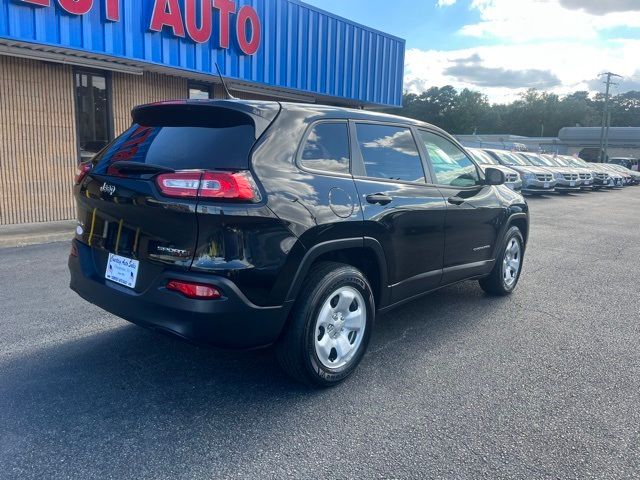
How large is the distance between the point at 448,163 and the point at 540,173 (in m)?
16.2

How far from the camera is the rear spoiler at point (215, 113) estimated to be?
3.08 meters

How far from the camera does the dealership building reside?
8.57 metres

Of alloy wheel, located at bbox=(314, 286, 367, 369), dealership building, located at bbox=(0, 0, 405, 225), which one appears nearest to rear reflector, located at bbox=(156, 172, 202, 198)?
alloy wheel, located at bbox=(314, 286, 367, 369)

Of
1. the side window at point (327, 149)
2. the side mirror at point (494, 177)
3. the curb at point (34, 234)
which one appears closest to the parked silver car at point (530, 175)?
the side mirror at point (494, 177)

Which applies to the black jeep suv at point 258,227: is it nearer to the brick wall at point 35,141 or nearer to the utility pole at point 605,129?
the brick wall at point 35,141

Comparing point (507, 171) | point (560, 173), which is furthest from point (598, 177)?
point (507, 171)

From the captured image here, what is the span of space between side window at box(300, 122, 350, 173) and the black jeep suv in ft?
0.03

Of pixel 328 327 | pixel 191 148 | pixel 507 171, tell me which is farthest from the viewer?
pixel 507 171

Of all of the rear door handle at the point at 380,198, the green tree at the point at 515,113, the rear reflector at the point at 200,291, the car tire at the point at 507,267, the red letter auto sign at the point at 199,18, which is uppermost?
the green tree at the point at 515,113

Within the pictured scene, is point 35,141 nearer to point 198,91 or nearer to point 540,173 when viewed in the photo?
point 198,91

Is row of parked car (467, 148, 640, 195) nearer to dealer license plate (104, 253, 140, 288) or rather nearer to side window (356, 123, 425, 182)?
side window (356, 123, 425, 182)

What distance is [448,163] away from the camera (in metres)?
4.62

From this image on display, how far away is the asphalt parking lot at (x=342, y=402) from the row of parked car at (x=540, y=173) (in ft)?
42.3

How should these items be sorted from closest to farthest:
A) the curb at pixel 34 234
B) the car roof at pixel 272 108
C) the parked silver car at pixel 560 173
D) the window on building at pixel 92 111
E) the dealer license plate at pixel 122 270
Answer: the dealer license plate at pixel 122 270 → the car roof at pixel 272 108 → the curb at pixel 34 234 → the window on building at pixel 92 111 → the parked silver car at pixel 560 173
